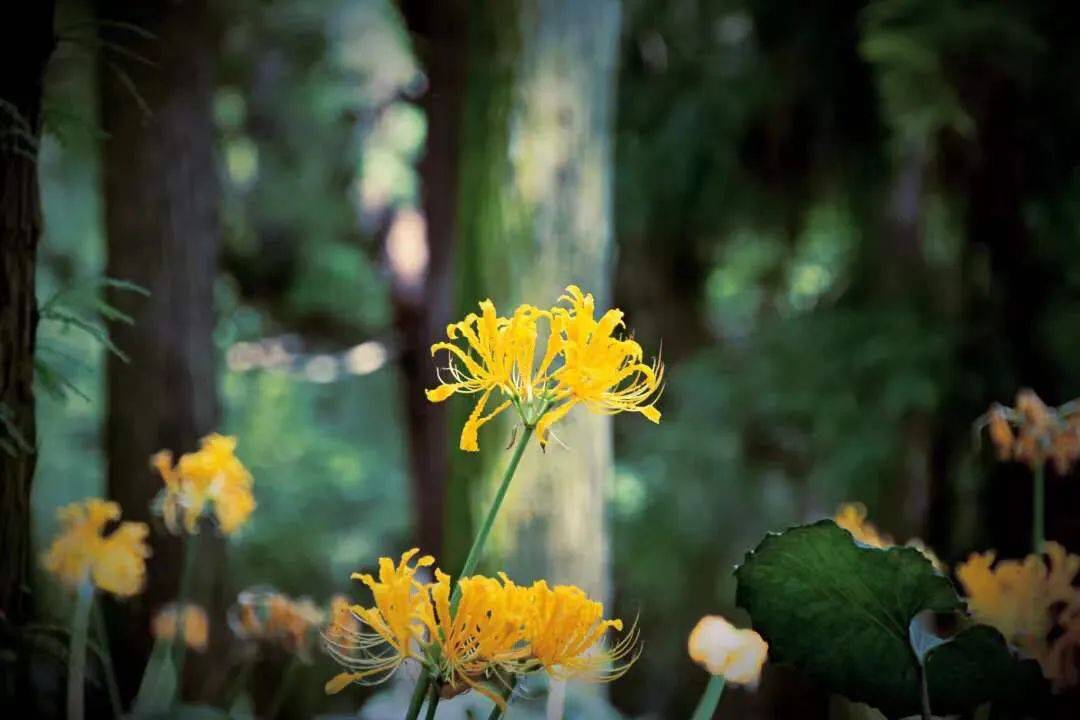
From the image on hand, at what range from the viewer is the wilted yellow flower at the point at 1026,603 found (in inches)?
22.9

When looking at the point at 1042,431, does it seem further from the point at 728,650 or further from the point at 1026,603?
the point at 728,650

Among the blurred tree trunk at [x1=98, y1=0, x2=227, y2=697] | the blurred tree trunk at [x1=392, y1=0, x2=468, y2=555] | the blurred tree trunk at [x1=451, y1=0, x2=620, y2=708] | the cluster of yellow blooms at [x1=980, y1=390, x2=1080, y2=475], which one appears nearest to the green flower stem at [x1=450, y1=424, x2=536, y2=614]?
the cluster of yellow blooms at [x1=980, y1=390, x2=1080, y2=475]

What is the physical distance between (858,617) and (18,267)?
1.60 ft

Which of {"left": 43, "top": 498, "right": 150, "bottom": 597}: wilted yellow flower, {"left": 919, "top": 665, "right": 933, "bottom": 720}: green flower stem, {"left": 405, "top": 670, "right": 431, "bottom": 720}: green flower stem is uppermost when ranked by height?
{"left": 43, "top": 498, "right": 150, "bottom": 597}: wilted yellow flower

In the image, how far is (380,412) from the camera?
10.8ft

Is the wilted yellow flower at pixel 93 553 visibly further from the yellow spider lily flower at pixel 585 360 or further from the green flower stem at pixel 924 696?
the green flower stem at pixel 924 696

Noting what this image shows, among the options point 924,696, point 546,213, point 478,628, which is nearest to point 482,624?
point 478,628

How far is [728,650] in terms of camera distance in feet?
1.82

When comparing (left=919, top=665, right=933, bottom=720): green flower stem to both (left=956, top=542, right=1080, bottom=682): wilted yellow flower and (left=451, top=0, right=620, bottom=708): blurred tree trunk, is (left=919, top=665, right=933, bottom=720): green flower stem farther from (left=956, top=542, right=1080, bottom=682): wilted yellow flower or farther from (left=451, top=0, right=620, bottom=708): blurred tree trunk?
(left=451, top=0, right=620, bottom=708): blurred tree trunk

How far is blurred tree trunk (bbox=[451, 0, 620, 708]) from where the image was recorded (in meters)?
1.22

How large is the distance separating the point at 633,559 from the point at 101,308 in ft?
6.40

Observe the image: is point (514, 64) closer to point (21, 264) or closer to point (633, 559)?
point (21, 264)

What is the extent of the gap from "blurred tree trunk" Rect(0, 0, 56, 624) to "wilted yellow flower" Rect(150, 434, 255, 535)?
85 millimetres

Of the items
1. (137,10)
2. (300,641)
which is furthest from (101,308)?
(137,10)
